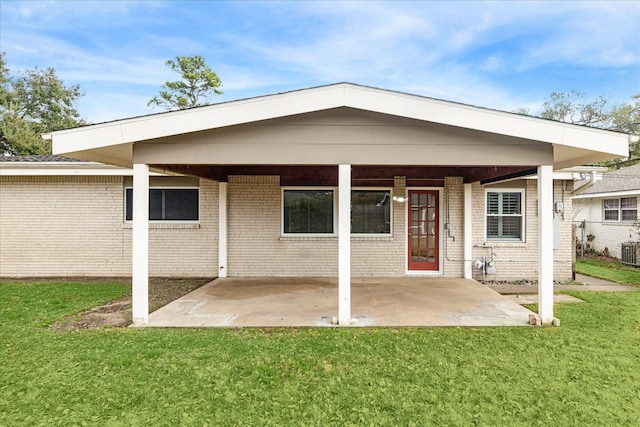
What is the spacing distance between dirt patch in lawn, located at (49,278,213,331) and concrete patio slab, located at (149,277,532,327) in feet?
1.01

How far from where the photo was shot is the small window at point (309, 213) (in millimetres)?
8766

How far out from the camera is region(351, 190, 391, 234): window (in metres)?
8.72

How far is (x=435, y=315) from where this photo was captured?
5504 millimetres

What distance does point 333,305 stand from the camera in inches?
240

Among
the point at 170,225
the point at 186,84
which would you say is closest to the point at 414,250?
the point at 170,225

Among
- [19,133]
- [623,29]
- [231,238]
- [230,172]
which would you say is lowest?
[231,238]

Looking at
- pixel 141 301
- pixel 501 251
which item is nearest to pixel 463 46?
pixel 501 251

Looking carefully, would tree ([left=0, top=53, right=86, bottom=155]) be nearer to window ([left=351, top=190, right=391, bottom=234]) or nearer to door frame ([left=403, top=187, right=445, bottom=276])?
window ([left=351, top=190, right=391, bottom=234])

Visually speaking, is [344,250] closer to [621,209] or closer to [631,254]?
[631,254]

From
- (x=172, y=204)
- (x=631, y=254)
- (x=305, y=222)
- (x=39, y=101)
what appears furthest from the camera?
(x=39, y=101)

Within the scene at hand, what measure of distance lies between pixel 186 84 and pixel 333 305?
24493mm

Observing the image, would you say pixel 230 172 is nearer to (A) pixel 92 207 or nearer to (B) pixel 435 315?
(A) pixel 92 207

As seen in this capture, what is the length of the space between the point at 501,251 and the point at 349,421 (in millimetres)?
7095

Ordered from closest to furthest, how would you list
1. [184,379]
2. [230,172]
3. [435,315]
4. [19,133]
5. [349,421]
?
[349,421]
[184,379]
[435,315]
[230,172]
[19,133]
